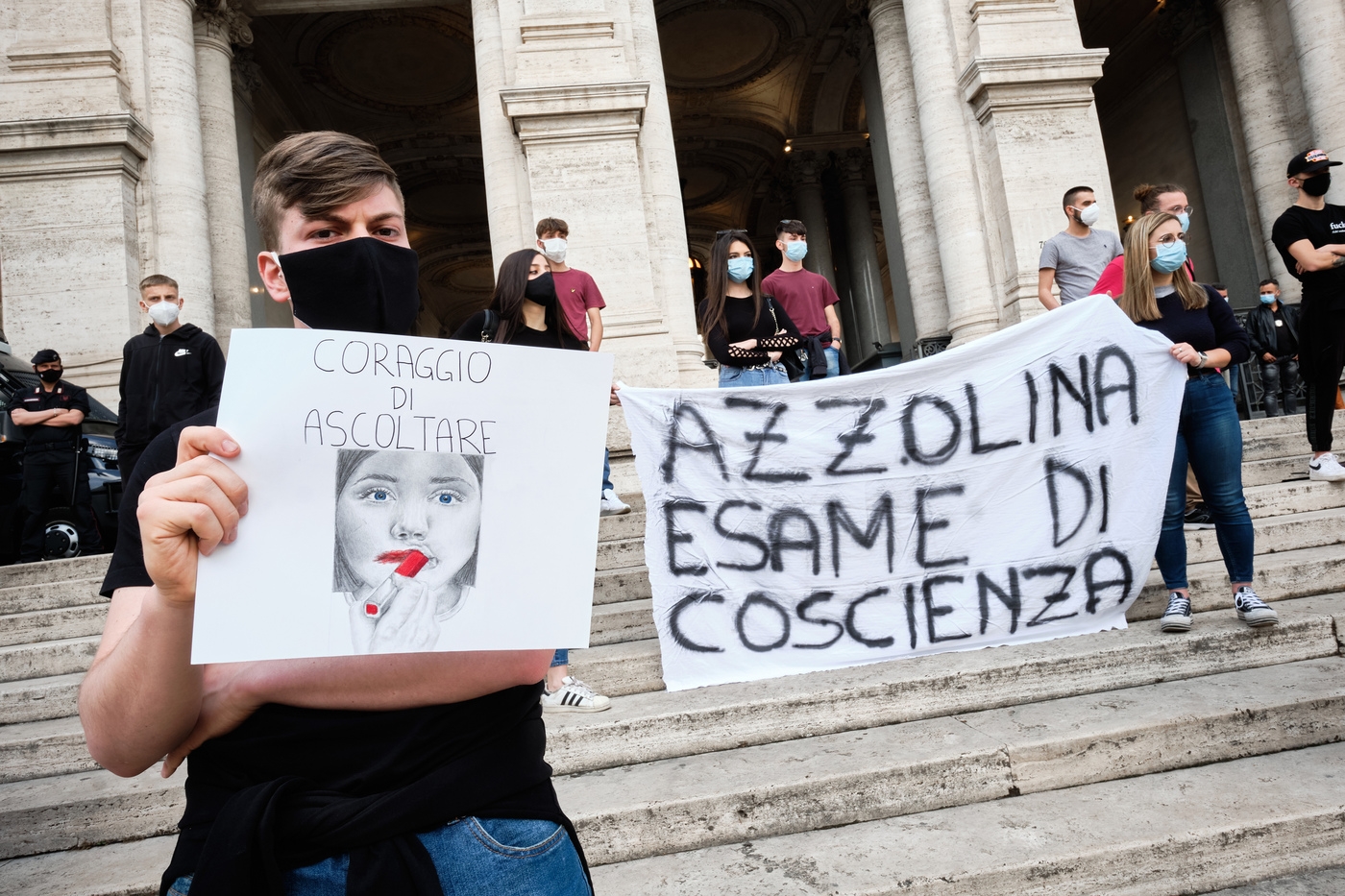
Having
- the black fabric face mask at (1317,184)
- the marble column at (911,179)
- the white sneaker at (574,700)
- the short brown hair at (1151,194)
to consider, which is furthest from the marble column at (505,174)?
the black fabric face mask at (1317,184)

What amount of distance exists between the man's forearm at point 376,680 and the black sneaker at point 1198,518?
551 cm

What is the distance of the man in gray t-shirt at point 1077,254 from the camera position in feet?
20.0

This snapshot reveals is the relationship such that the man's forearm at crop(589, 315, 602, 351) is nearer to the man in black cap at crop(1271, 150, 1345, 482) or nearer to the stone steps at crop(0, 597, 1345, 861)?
the stone steps at crop(0, 597, 1345, 861)

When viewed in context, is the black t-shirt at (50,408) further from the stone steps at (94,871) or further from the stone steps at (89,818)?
the stone steps at (94,871)

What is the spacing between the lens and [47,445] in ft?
21.6

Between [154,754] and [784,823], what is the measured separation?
2.25m

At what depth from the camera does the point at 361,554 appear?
105cm

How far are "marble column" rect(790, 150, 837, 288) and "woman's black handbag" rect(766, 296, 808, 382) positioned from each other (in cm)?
1635

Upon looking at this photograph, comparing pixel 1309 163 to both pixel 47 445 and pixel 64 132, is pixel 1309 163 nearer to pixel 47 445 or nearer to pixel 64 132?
pixel 47 445

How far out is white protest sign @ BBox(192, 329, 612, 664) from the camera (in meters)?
1.00

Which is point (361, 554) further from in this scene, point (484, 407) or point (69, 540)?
point (69, 540)

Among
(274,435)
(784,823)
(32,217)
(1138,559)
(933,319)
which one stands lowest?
(784,823)

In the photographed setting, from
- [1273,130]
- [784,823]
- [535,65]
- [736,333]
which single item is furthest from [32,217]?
[1273,130]

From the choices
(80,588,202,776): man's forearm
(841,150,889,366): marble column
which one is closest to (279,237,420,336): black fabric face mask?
(80,588,202,776): man's forearm
